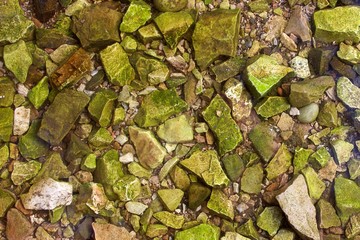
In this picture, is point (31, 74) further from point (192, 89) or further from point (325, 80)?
point (325, 80)

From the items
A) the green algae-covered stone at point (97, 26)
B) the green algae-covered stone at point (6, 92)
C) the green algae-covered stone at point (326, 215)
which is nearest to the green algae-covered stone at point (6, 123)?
the green algae-covered stone at point (6, 92)

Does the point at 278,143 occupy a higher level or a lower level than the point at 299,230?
higher

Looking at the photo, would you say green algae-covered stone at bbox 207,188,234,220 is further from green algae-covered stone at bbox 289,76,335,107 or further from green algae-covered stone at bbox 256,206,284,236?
green algae-covered stone at bbox 289,76,335,107

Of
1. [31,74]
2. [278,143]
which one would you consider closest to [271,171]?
[278,143]

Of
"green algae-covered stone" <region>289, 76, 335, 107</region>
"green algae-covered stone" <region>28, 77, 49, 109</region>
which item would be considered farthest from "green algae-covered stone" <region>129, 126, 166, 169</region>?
"green algae-covered stone" <region>289, 76, 335, 107</region>

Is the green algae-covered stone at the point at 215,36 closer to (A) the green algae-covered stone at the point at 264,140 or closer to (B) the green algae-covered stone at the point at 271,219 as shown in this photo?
(A) the green algae-covered stone at the point at 264,140
